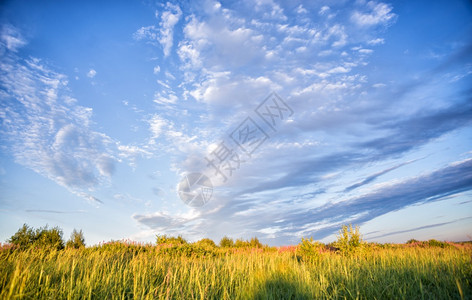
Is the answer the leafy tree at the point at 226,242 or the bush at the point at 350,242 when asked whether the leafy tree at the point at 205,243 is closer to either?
the leafy tree at the point at 226,242

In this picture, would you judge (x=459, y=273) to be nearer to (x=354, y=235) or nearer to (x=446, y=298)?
(x=446, y=298)

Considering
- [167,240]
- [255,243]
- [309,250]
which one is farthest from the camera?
[255,243]

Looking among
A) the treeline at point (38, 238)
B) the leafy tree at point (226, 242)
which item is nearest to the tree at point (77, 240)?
the treeline at point (38, 238)

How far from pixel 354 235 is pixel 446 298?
6.78 m

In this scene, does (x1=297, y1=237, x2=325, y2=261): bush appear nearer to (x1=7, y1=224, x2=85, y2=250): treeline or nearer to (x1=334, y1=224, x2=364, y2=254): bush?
(x1=334, y1=224, x2=364, y2=254): bush

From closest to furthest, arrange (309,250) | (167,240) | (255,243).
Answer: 1. (309,250)
2. (167,240)
3. (255,243)

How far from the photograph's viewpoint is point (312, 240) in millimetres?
9844

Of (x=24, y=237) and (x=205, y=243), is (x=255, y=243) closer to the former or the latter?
(x=205, y=243)

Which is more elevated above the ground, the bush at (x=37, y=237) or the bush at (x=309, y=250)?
the bush at (x=37, y=237)

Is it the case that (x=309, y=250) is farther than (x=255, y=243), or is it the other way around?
(x=255, y=243)

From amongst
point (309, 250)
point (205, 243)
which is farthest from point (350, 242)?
point (205, 243)

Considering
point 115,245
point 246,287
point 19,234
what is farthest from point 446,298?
point 19,234

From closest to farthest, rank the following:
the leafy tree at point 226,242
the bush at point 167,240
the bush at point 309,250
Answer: the bush at point 309,250
the bush at point 167,240
the leafy tree at point 226,242

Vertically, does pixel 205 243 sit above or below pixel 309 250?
above
